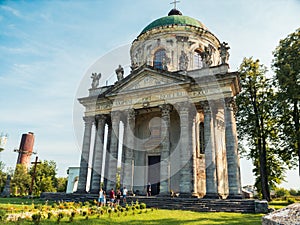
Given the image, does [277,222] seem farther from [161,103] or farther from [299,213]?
[161,103]

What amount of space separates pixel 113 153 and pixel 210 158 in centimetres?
844

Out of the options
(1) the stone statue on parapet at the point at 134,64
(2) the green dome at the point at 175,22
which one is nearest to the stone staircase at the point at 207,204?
(1) the stone statue on parapet at the point at 134,64

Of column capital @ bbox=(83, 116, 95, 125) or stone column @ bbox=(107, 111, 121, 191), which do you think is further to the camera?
column capital @ bbox=(83, 116, 95, 125)

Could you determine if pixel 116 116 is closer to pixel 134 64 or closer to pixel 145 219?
pixel 134 64

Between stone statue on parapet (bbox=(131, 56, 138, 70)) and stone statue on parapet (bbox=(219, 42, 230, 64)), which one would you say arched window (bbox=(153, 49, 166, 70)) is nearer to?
stone statue on parapet (bbox=(131, 56, 138, 70))

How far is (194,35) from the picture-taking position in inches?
1060

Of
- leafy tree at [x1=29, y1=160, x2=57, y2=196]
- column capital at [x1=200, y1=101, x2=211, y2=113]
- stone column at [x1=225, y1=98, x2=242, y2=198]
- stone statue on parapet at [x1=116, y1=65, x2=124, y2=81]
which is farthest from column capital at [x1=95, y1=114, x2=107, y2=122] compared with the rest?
leafy tree at [x1=29, y1=160, x2=57, y2=196]

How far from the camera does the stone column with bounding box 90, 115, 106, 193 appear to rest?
21542 mm

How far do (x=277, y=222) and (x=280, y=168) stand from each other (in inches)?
1021

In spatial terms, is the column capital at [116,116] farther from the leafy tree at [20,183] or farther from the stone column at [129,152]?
the leafy tree at [20,183]

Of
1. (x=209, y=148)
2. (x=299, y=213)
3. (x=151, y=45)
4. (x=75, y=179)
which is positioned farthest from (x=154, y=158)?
(x=299, y=213)

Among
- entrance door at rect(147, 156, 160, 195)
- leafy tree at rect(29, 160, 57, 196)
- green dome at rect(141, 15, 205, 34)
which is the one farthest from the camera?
leafy tree at rect(29, 160, 57, 196)

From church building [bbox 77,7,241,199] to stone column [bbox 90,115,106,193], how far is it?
9cm

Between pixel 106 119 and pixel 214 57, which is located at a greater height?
pixel 214 57
